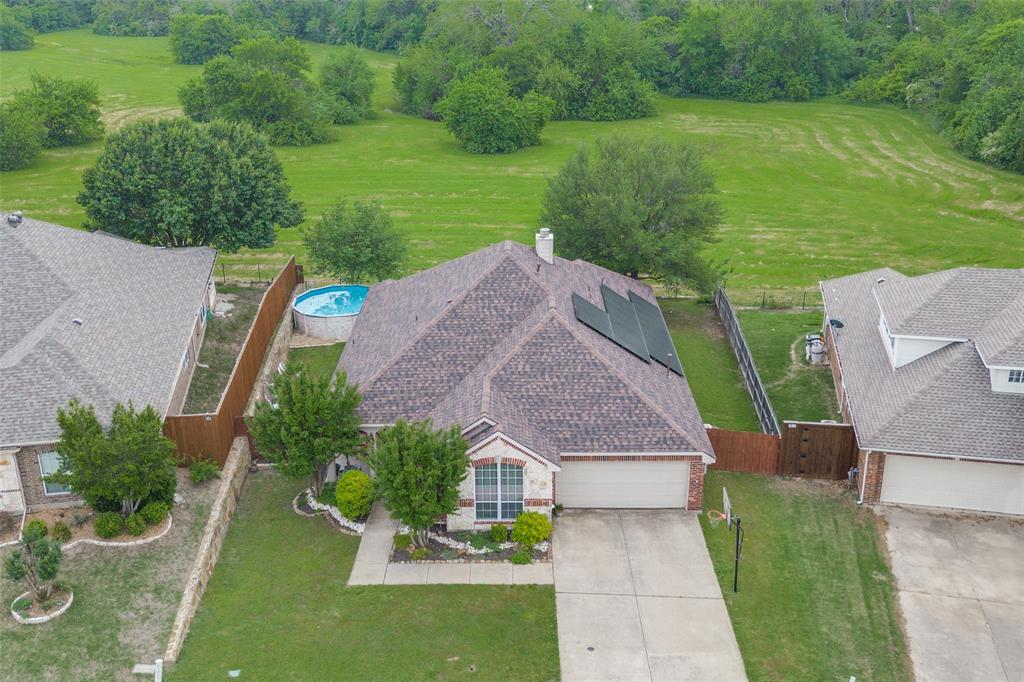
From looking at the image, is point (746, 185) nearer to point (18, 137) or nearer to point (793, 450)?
point (793, 450)

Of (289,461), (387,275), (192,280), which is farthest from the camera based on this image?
(387,275)

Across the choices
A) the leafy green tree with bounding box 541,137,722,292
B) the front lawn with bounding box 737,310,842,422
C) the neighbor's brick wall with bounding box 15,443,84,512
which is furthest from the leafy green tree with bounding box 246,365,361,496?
the leafy green tree with bounding box 541,137,722,292

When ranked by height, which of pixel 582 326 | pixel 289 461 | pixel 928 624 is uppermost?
pixel 582 326

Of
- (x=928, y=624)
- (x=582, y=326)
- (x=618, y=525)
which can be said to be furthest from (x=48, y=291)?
(x=928, y=624)

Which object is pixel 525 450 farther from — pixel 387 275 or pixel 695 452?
pixel 387 275

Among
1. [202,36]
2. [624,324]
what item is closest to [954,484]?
[624,324]

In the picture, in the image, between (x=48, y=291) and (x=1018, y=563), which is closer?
(x=1018, y=563)

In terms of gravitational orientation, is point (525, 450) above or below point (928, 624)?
above
